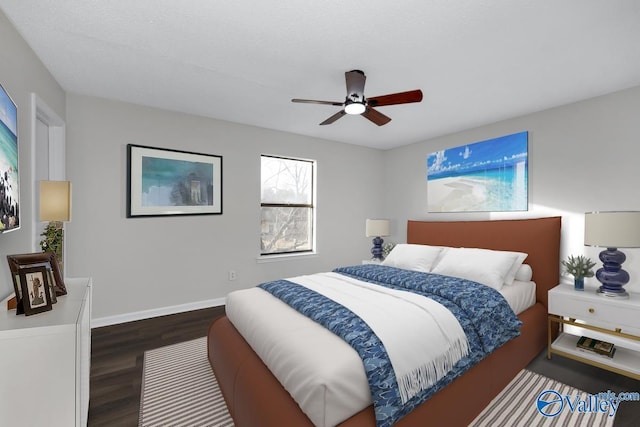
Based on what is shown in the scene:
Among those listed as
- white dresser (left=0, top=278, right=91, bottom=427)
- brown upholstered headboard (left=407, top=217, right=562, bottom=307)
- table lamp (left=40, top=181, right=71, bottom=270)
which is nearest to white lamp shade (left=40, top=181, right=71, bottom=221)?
table lamp (left=40, top=181, right=71, bottom=270)

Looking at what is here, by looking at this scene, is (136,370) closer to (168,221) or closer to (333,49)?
(168,221)

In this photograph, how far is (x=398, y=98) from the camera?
2.30 m

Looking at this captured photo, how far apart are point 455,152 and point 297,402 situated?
12.6ft

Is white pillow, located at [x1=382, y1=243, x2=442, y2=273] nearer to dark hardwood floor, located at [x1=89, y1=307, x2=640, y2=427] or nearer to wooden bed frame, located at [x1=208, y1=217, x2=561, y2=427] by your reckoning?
wooden bed frame, located at [x1=208, y1=217, x2=561, y2=427]

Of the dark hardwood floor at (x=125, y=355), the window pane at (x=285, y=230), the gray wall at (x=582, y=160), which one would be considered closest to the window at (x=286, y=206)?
the window pane at (x=285, y=230)

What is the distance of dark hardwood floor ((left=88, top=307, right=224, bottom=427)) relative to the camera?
189cm

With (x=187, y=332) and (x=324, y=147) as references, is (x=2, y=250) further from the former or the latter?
(x=324, y=147)

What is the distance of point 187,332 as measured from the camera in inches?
122

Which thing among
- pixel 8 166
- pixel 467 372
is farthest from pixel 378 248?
pixel 8 166

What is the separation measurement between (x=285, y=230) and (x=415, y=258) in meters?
2.08

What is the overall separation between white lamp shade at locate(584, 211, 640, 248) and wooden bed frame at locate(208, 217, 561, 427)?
1.97 ft

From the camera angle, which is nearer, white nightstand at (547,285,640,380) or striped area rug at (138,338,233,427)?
striped area rug at (138,338,233,427)

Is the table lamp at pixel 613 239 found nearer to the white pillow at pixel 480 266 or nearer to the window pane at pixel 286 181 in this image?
the white pillow at pixel 480 266

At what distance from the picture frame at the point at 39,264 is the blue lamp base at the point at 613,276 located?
13.1 ft
